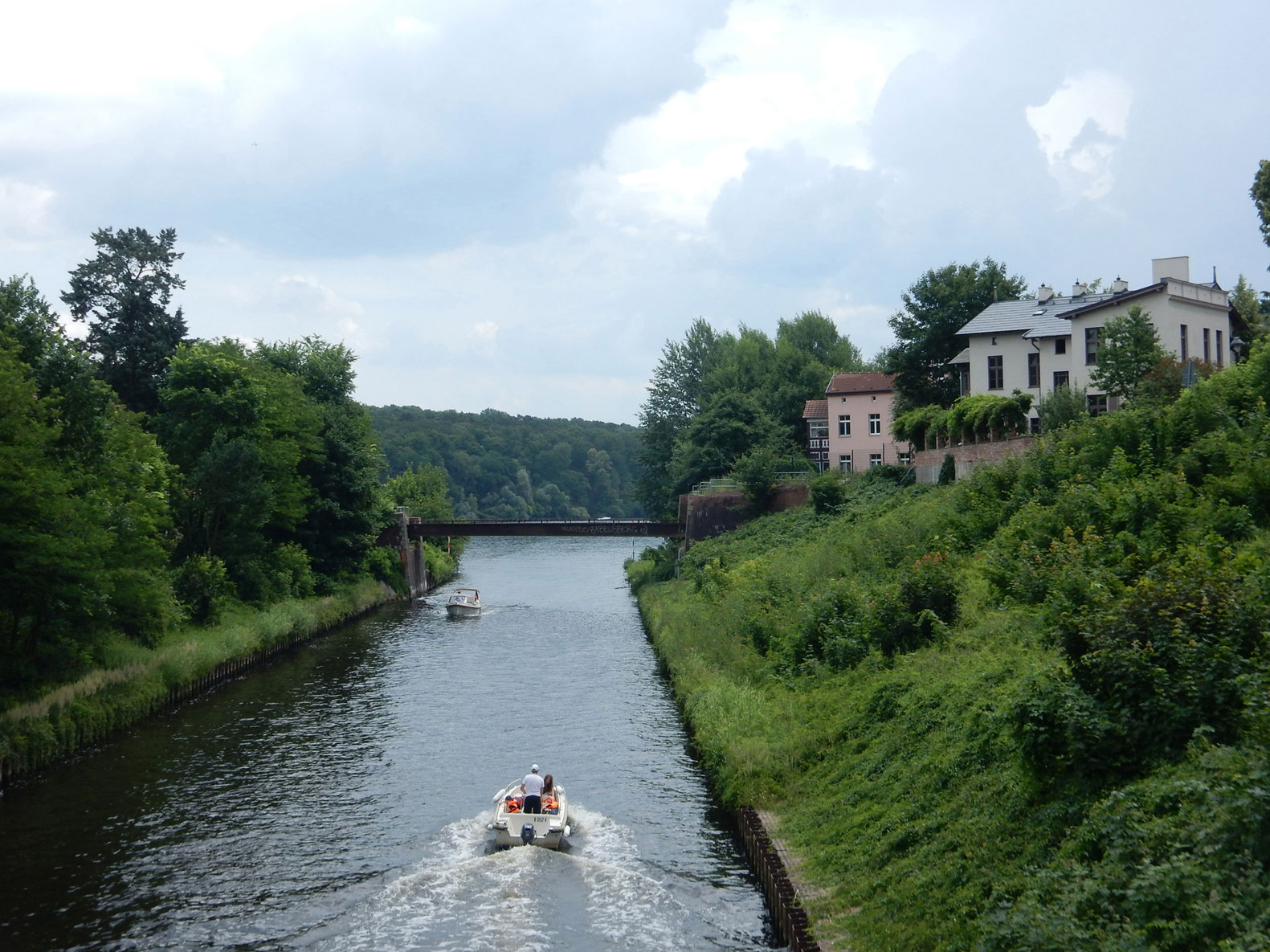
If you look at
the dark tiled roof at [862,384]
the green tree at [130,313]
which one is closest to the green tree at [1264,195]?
the dark tiled roof at [862,384]

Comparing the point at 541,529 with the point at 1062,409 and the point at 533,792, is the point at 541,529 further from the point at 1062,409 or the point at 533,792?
the point at 533,792

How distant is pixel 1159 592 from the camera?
14367mm

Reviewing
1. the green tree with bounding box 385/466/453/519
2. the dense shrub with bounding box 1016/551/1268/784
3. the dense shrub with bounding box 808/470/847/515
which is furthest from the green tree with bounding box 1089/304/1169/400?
the green tree with bounding box 385/466/453/519

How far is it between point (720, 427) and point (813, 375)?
771 inches

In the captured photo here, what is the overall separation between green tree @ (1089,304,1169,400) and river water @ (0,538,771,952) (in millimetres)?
22226

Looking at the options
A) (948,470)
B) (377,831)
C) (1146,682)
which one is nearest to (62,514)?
(377,831)

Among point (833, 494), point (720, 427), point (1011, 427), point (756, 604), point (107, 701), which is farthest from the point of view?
point (720, 427)

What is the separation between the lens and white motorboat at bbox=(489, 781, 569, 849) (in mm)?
21172

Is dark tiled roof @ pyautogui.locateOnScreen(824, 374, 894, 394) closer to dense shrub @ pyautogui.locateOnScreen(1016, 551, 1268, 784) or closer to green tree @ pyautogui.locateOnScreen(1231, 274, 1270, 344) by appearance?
green tree @ pyautogui.locateOnScreen(1231, 274, 1270, 344)

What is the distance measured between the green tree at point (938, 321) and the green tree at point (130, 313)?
148 feet

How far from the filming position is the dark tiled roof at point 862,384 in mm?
80625

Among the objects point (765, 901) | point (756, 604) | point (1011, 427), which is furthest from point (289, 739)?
point (1011, 427)

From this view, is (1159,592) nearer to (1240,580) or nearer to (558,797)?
(1240,580)

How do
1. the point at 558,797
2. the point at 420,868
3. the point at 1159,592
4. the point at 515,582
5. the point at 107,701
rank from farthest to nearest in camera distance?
1. the point at 515,582
2. the point at 107,701
3. the point at 558,797
4. the point at 420,868
5. the point at 1159,592
